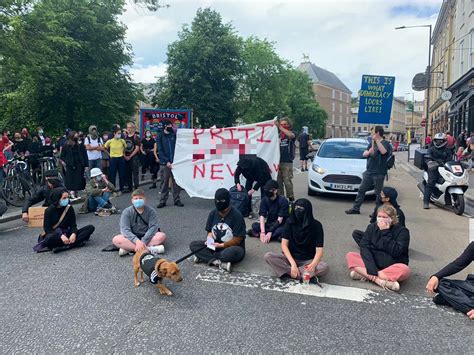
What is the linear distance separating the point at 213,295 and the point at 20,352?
193cm

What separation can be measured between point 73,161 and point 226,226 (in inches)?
218

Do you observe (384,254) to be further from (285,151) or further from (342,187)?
(342,187)

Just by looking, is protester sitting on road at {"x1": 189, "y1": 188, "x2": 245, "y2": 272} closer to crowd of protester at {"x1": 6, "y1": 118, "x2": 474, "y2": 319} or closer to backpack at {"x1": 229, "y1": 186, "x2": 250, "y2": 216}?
crowd of protester at {"x1": 6, "y1": 118, "x2": 474, "y2": 319}

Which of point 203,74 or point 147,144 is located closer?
point 147,144

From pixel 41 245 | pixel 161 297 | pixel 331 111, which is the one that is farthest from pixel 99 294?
pixel 331 111

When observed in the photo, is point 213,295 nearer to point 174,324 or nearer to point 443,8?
point 174,324

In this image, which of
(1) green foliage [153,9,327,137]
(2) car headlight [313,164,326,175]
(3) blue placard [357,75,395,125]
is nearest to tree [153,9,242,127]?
(1) green foliage [153,9,327,137]

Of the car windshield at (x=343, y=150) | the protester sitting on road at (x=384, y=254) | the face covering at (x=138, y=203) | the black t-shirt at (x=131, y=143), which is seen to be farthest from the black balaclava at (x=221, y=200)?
the black t-shirt at (x=131, y=143)

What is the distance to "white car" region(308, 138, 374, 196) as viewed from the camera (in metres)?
10.2

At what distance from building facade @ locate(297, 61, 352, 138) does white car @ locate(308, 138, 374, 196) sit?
83.9 metres

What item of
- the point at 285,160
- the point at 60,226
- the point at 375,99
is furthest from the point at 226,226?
the point at 375,99

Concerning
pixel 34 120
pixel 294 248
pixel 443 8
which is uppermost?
pixel 443 8

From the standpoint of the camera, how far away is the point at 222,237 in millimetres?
5484

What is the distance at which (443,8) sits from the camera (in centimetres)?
3672
